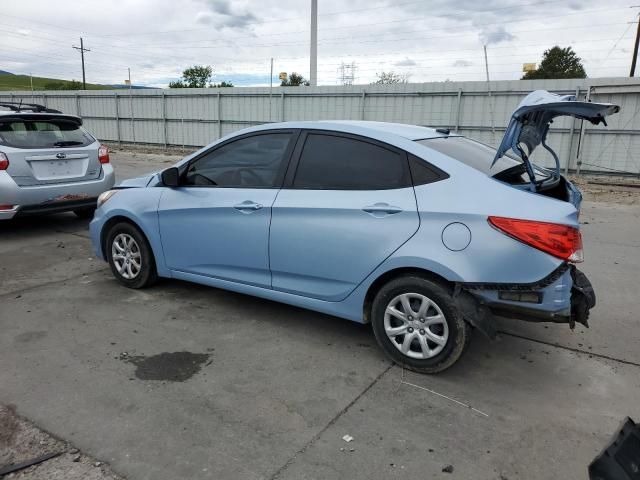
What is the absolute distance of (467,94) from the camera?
14.7 m

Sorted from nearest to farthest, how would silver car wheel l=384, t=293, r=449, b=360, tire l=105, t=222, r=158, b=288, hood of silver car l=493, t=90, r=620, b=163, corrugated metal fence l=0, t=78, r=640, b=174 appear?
hood of silver car l=493, t=90, r=620, b=163, silver car wheel l=384, t=293, r=449, b=360, tire l=105, t=222, r=158, b=288, corrugated metal fence l=0, t=78, r=640, b=174

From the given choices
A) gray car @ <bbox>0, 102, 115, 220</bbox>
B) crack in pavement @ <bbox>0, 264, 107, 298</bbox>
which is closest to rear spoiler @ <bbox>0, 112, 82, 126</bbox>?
gray car @ <bbox>0, 102, 115, 220</bbox>

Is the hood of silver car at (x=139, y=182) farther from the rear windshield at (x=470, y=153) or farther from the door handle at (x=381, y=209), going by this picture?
the rear windshield at (x=470, y=153)

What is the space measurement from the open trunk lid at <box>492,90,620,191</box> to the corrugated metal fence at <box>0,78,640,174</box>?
10674mm

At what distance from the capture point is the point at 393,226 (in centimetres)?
335

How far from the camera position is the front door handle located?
12.9 ft

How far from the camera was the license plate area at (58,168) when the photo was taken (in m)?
6.64

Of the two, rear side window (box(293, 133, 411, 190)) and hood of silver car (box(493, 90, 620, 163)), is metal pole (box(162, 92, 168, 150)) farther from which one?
hood of silver car (box(493, 90, 620, 163))

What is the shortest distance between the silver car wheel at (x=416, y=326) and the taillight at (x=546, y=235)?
26.8 inches

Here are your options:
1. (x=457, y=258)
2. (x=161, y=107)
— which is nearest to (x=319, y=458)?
(x=457, y=258)

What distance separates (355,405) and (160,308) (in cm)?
223

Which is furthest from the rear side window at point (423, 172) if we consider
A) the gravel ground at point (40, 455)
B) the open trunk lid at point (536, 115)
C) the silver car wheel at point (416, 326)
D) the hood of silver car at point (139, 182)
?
the hood of silver car at point (139, 182)

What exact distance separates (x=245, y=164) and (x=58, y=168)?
3.99 meters

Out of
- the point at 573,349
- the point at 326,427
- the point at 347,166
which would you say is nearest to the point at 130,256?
the point at 347,166
